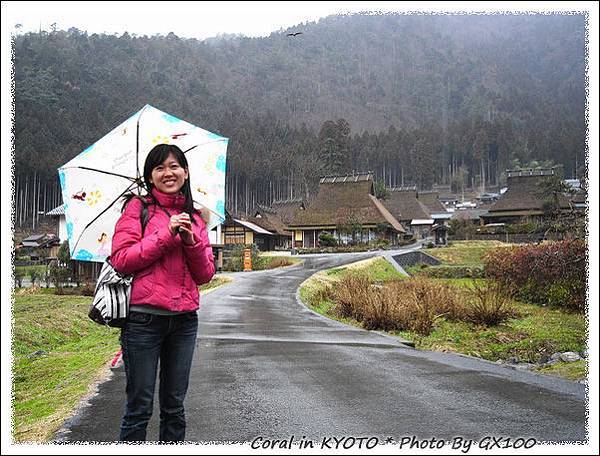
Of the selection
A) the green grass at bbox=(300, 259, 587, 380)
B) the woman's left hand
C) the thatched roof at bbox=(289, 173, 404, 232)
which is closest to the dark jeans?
the woman's left hand

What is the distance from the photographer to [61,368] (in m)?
5.96

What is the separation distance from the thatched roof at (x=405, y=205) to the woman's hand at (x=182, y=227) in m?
56.1

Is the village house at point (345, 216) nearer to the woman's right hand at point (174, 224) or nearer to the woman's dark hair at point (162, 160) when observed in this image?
the woman's dark hair at point (162, 160)

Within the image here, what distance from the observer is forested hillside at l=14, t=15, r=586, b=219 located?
9.30 meters

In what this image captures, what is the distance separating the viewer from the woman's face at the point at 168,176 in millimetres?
2562

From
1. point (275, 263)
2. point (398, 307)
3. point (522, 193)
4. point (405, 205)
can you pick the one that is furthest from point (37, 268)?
point (405, 205)

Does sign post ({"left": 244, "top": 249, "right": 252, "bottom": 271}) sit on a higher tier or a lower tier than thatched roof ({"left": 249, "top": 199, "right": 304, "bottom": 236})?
lower

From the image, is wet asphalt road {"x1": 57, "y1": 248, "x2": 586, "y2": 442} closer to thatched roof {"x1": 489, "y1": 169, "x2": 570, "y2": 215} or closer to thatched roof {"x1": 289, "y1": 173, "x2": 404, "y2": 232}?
thatched roof {"x1": 289, "y1": 173, "x2": 404, "y2": 232}

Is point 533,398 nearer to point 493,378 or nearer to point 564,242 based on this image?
point 493,378

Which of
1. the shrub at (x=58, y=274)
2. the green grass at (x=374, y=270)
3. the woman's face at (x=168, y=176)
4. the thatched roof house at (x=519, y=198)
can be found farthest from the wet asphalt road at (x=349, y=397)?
the thatched roof house at (x=519, y=198)

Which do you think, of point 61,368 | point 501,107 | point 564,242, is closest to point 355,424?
point 61,368

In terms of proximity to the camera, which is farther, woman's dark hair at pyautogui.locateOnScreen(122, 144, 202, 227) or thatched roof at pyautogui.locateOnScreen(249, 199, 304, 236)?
thatched roof at pyautogui.locateOnScreen(249, 199, 304, 236)

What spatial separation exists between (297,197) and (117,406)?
→ 46561 millimetres

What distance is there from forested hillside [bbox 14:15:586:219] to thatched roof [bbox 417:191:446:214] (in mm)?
5822
